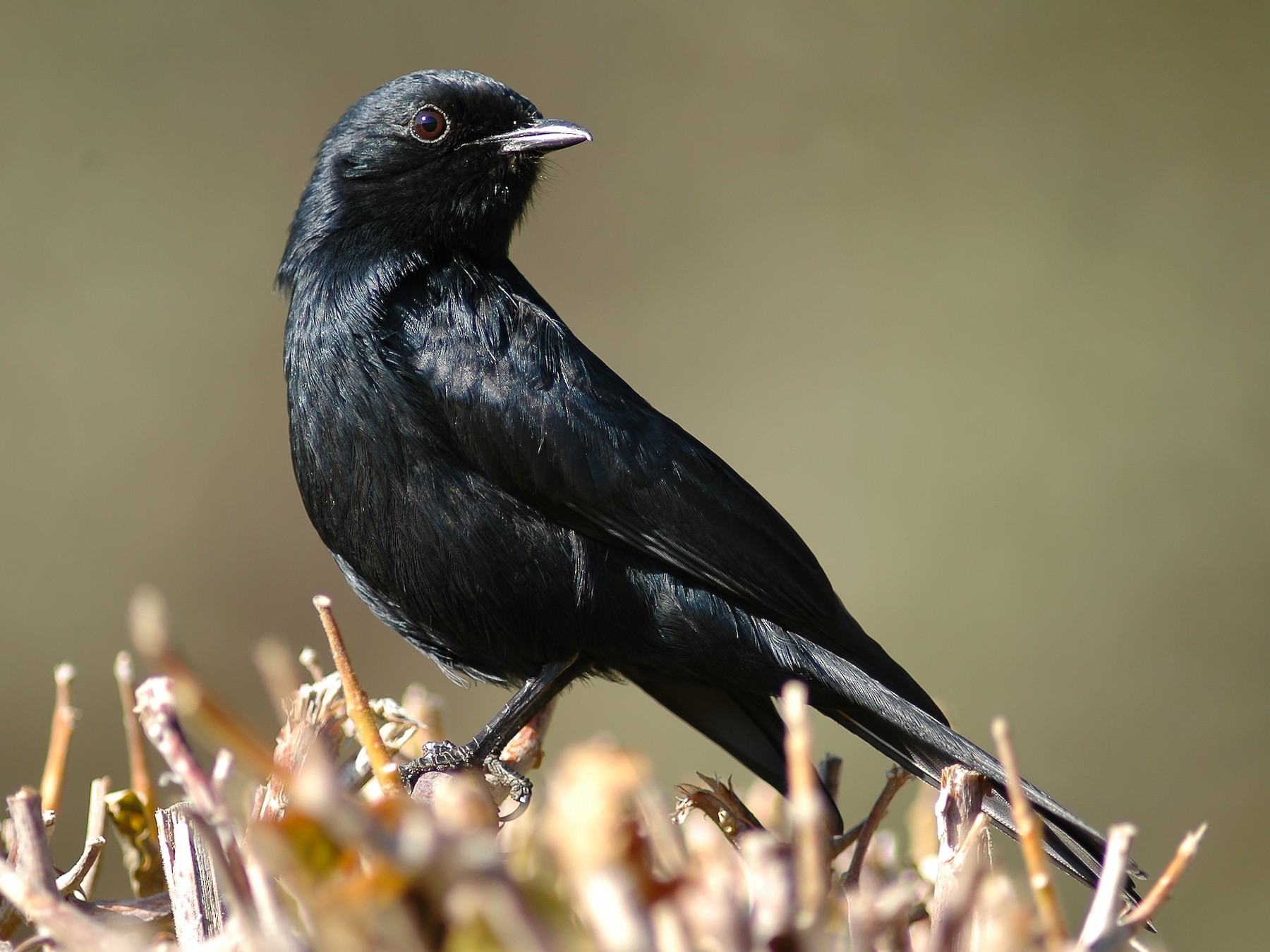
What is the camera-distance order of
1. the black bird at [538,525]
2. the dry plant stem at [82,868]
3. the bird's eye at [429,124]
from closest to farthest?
the dry plant stem at [82,868] < the black bird at [538,525] < the bird's eye at [429,124]

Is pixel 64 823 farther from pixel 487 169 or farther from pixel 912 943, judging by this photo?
pixel 912 943

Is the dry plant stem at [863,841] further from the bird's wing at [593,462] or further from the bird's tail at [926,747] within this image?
the bird's wing at [593,462]

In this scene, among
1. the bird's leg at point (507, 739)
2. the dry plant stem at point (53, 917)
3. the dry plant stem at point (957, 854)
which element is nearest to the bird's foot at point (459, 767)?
the bird's leg at point (507, 739)

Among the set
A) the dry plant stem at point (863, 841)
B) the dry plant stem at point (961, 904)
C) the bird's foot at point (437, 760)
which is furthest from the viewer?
the bird's foot at point (437, 760)

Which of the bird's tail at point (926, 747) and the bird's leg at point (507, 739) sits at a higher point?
the bird's tail at point (926, 747)

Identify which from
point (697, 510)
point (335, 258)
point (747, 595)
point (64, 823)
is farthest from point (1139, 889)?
point (64, 823)

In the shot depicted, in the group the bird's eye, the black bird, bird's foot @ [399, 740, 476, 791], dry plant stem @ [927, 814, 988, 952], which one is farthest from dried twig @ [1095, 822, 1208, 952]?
the bird's eye

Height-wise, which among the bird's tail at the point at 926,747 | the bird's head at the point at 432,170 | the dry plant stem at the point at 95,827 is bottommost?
the dry plant stem at the point at 95,827

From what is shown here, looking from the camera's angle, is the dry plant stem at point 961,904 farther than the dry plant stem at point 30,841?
No
